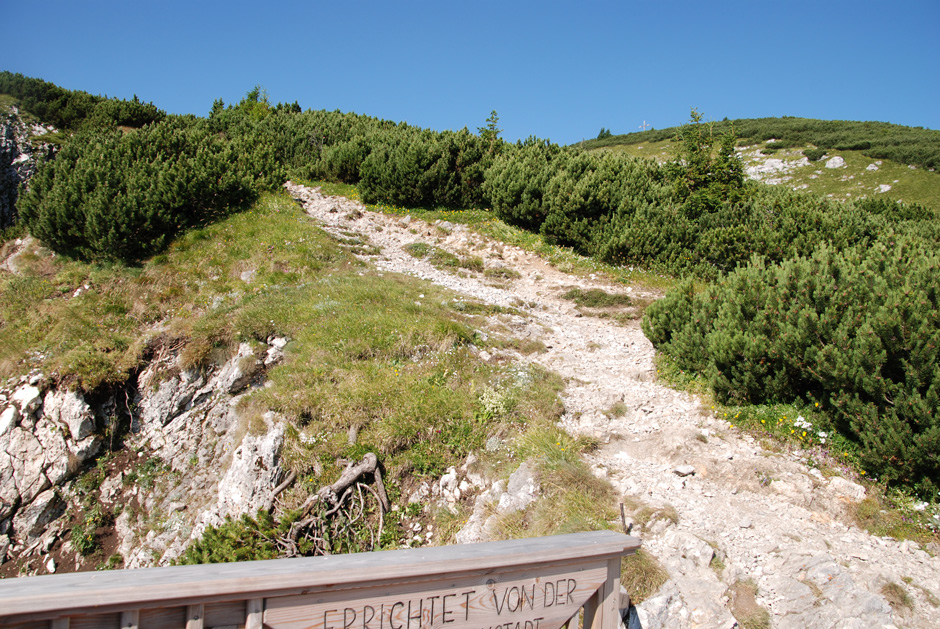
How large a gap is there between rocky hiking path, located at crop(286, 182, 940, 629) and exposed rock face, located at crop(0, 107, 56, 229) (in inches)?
698

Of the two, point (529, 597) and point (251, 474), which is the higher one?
point (529, 597)

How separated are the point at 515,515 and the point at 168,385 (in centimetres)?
695

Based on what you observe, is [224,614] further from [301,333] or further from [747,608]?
[301,333]

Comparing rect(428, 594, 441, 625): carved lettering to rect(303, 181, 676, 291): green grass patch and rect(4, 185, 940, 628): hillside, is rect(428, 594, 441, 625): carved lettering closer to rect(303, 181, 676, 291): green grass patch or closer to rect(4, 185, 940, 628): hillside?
rect(4, 185, 940, 628): hillside

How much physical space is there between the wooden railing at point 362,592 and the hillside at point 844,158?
26.3 m

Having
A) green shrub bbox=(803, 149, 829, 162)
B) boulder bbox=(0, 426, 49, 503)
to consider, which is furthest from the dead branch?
green shrub bbox=(803, 149, 829, 162)

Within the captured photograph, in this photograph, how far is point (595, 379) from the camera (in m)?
9.00

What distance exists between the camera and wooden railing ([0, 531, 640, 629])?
1890 mm

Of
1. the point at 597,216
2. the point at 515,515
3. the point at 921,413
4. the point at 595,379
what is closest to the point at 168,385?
the point at 515,515

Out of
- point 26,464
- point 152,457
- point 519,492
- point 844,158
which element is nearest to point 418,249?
point 152,457

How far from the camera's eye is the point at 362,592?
2.35 metres

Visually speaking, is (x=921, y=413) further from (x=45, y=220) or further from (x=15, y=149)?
(x=15, y=149)

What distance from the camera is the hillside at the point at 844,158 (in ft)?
113

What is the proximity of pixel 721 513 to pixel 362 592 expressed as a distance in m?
4.72
